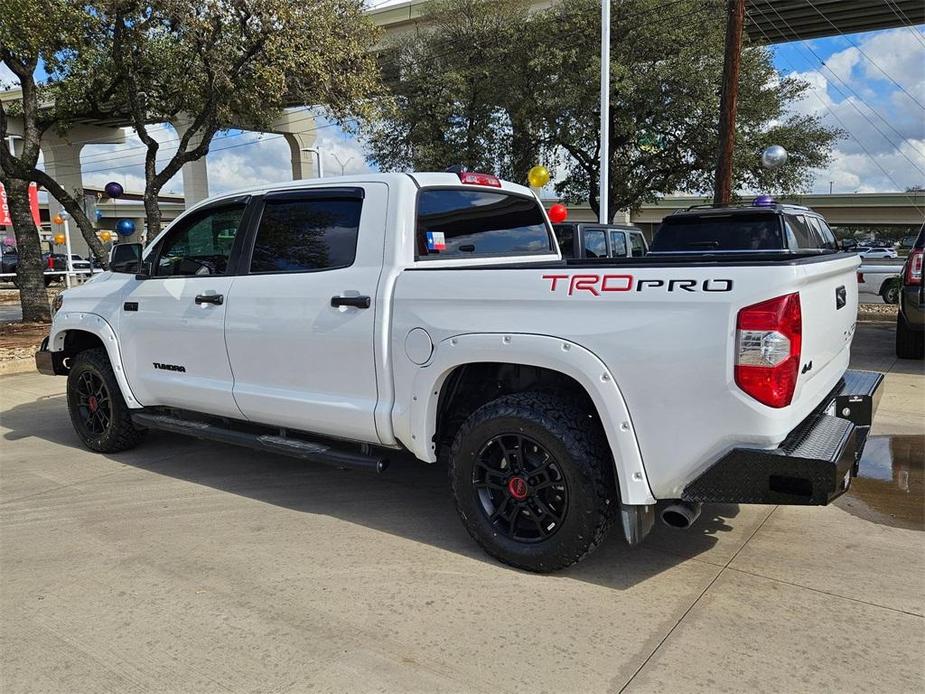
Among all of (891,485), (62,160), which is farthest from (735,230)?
(62,160)

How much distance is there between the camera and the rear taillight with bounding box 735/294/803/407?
2686 mm

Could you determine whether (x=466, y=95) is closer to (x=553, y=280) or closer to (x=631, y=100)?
(x=631, y=100)

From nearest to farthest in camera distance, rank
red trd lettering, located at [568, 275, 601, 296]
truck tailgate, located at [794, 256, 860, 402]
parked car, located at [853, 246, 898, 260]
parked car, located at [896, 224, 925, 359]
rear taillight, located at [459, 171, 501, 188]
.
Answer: truck tailgate, located at [794, 256, 860, 402]
red trd lettering, located at [568, 275, 601, 296]
rear taillight, located at [459, 171, 501, 188]
parked car, located at [896, 224, 925, 359]
parked car, located at [853, 246, 898, 260]

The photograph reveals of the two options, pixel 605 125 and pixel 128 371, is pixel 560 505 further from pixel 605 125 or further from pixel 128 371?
pixel 605 125

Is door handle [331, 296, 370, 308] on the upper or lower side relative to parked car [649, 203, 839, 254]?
lower

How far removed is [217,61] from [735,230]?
8453mm

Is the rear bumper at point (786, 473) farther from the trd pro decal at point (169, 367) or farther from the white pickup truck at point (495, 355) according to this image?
the trd pro decal at point (169, 367)

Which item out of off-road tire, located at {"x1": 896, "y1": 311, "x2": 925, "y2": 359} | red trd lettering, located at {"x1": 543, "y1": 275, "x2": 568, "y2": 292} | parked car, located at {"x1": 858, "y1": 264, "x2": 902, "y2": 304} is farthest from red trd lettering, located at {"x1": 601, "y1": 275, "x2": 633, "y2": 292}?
parked car, located at {"x1": 858, "y1": 264, "x2": 902, "y2": 304}

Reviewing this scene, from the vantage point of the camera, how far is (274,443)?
4289 mm

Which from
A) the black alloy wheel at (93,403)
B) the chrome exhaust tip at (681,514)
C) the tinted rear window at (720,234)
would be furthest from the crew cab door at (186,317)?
the tinted rear window at (720,234)

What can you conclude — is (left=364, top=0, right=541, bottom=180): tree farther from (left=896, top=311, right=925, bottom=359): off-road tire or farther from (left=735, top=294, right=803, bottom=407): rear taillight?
(left=735, top=294, right=803, bottom=407): rear taillight

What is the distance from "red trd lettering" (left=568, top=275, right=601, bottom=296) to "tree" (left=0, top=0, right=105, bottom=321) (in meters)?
9.96

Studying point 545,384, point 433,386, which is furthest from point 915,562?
point 433,386

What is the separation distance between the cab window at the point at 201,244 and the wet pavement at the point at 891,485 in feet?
13.7
